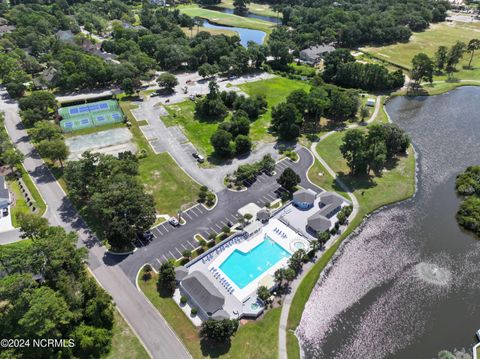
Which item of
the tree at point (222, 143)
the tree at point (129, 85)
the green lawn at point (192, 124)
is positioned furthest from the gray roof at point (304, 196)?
the tree at point (129, 85)

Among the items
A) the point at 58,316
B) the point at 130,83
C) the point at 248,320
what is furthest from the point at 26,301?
the point at 130,83

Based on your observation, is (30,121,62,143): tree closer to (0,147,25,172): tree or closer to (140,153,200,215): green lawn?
(0,147,25,172): tree

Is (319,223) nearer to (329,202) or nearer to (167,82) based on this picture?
(329,202)

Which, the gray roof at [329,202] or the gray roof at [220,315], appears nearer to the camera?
the gray roof at [220,315]

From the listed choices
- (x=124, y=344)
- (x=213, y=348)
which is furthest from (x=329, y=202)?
(x=124, y=344)

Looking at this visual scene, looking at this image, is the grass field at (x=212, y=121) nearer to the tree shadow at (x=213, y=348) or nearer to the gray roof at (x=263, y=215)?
the gray roof at (x=263, y=215)

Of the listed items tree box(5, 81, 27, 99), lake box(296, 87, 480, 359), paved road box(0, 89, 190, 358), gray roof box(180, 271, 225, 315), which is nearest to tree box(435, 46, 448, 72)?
lake box(296, 87, 480, 359)

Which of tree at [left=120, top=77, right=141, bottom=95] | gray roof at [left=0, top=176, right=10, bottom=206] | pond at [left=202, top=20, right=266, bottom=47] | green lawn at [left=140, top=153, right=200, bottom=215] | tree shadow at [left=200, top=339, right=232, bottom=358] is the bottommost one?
tree shadow at [left=200, top=339, right=232, bottom=358]
